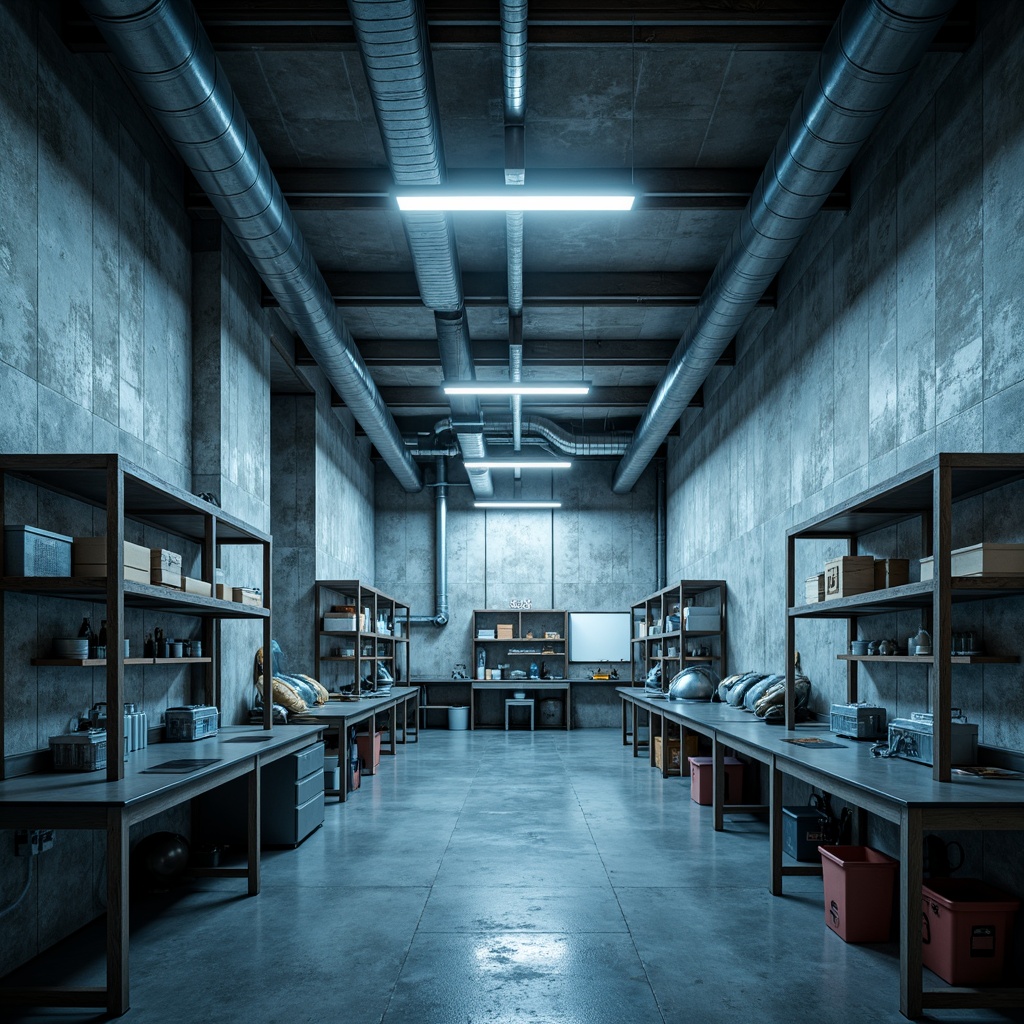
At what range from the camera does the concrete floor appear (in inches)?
139

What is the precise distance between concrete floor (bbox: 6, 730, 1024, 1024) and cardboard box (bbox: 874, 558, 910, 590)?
1.75 metres

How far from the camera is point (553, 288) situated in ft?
29.0

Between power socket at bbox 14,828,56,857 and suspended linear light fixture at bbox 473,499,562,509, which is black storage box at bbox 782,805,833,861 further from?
suspended linear light fixture at bbox 473,499,562,509

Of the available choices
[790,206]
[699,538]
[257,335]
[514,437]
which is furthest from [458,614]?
[790,206]

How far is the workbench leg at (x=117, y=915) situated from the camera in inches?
132

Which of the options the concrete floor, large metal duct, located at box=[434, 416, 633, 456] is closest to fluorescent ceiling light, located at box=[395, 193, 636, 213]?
the concrete floor

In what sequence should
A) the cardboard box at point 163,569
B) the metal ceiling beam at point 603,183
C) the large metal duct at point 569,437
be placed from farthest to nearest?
the large metal duct at point 569,437 < the metal ceiling beam at point 603,183 < the cardboard box at point 163,569

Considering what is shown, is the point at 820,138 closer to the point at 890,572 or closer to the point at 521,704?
the point at 890,572

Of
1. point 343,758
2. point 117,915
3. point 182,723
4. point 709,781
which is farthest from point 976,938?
point 343,758

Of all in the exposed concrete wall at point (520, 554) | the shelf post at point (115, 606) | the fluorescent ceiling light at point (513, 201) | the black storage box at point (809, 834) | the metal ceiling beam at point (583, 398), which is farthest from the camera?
the exposed concrete wall at point (520, 554)

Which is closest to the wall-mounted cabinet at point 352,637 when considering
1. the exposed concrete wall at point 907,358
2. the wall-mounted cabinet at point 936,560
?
the exposed concrete wall at point 907,358

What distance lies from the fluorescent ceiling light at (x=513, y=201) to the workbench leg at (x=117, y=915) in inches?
136

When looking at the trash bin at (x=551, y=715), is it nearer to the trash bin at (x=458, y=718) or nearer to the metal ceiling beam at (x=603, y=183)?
the trash bin at (x=458, y=718)

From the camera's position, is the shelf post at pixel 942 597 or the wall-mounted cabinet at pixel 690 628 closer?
the shelf post at pixel 942 597
